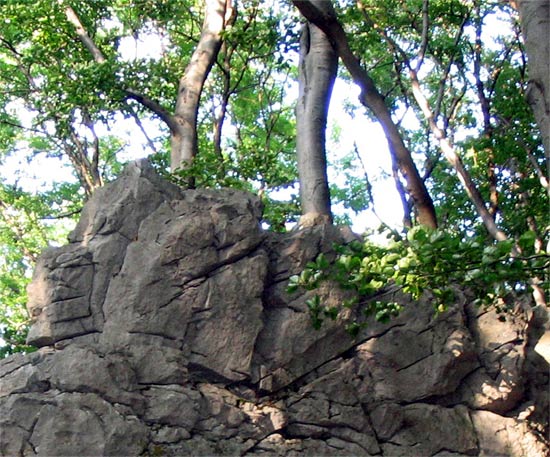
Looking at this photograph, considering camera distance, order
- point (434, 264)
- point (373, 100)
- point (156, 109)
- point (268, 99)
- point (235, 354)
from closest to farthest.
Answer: point (434, 264) → point (235, 354) → point (373, 100) → point (156, 109) → point (268, 99)

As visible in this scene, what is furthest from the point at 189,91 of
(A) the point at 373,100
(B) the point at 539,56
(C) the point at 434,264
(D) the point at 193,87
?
(B) the point at 539,56

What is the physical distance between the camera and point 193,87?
1473cm

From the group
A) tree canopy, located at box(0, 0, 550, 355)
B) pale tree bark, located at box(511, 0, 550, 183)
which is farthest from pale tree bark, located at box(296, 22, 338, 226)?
pale tree bark, located at box(511, 0, 550, 183)

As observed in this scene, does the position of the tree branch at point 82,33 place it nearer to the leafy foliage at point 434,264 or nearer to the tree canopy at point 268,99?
the tree canopy at point 268,99

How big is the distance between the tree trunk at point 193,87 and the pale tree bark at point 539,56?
8130 mm

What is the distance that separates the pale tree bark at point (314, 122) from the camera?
1227 cm

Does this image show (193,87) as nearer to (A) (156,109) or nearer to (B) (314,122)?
(A) (156,109)

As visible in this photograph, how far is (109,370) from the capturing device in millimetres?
9406

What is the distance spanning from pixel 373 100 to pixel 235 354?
13.9 ft

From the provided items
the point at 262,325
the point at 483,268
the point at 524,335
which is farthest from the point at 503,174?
the point at 483,268

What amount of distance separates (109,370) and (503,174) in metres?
11.5

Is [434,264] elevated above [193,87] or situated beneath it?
situated beneath

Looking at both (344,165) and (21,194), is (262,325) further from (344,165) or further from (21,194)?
(344,165)

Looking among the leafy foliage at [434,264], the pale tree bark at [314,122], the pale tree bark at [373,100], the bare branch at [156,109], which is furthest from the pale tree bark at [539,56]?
the bare branch at [156,109]
